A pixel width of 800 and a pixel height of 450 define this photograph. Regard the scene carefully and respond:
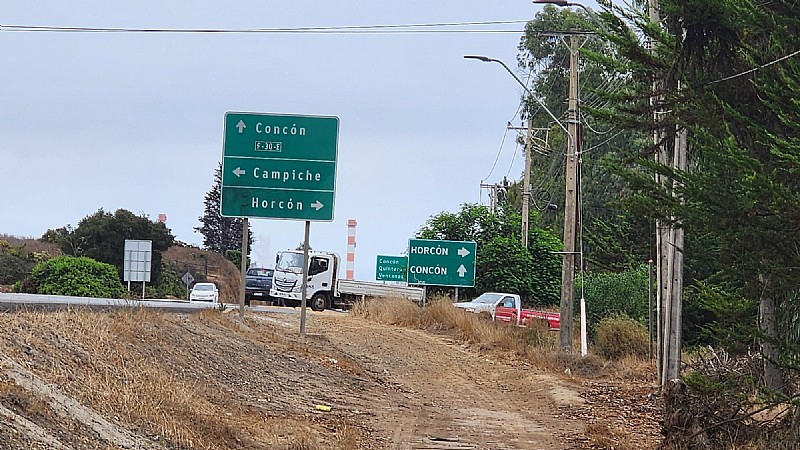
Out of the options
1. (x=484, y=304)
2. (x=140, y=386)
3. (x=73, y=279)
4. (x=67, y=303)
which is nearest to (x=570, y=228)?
(x=67, y=303)

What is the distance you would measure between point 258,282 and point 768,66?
42.8 metres

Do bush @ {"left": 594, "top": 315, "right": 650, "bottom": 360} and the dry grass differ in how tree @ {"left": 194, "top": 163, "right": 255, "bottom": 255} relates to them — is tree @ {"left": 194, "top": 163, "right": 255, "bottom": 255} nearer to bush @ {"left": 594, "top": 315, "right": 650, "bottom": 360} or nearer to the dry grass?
bush @ {"left": 594, "top": 315, "right": 650, "bottom": 360}

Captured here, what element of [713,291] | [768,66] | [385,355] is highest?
[768,66]

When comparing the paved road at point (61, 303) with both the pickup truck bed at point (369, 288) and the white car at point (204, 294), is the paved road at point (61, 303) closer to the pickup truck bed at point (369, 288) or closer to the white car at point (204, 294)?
the pickup truck bed at point (369, 288)

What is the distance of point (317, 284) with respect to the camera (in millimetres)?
46281

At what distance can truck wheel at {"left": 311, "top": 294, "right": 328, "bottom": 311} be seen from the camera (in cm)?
4627

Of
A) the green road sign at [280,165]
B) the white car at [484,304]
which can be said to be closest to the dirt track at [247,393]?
the green road sign at [280,165]

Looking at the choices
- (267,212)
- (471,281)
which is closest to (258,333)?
(267,212)

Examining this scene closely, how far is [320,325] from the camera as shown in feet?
91.5

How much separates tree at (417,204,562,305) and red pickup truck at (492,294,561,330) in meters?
6.82

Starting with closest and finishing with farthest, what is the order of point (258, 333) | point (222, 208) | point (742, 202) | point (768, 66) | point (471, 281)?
point (742, 202)
point (768, 66)
point (258, 333)
point (222, 208)
point (471, 281)

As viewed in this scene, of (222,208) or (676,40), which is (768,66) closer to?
(676,40)

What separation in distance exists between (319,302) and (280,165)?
24.9 metres

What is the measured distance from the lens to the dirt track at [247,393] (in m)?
9.02
